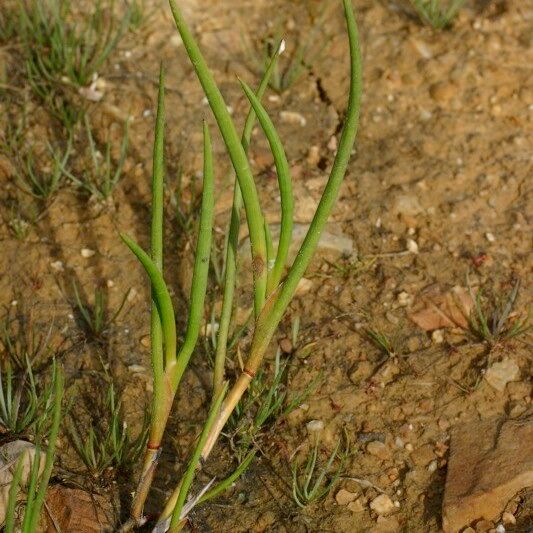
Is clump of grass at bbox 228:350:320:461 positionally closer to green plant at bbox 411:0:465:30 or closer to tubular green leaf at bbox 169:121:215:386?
tubular green leaf at bbox 169:121:215:386

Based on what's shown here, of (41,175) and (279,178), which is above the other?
(279,178)

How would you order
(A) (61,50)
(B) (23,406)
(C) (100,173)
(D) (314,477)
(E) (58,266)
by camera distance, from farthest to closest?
(A) (61,50)
(C) (100,173)
(E) (58,266)
(B) (23,406)
(D) (314,477)

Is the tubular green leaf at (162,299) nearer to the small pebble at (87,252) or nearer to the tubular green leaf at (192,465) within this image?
the tubular green leaf at (192,465)

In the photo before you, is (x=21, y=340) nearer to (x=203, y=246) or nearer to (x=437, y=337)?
(x=203, y=246)

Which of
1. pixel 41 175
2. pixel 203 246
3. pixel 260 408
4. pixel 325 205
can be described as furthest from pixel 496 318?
pixel 41 175

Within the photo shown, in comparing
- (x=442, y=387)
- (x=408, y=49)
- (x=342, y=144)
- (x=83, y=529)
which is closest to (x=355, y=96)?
(x=342, y=144)

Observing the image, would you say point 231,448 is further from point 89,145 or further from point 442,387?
point 89,145
